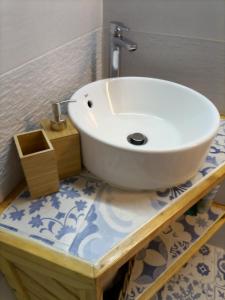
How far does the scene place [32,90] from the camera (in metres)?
0.74

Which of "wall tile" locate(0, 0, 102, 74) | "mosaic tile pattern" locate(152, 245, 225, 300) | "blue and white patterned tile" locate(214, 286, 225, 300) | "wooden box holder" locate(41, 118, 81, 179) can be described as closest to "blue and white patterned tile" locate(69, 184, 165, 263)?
"wooden box holder" locate(41, 118, 81, 179)

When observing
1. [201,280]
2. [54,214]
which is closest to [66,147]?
[54,214]

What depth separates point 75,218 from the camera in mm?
666

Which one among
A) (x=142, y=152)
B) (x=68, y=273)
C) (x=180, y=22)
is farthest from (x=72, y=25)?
(x=68, y=273)

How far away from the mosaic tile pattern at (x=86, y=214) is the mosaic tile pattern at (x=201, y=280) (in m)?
0.82

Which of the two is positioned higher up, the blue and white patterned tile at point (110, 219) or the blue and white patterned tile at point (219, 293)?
the blue and white patterned tile at point (110, 219)

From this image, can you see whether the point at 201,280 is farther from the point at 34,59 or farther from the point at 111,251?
the point at 34,59

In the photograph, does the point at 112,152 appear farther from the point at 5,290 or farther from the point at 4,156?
the point at 5,290

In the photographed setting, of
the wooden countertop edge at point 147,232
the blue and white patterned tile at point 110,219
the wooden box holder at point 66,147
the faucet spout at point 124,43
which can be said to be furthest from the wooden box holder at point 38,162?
the faucet spout at point 124,43

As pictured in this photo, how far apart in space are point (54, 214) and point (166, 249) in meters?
0.58

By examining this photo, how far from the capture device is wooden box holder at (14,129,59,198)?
640 millimetres

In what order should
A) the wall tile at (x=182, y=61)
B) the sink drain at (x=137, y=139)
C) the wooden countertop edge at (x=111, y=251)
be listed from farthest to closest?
1. the wall tile at (x=182, y=61)
2. the sink drain at (x=137, y=139)
3. the wooden countertop edge at (x=111, y=251)

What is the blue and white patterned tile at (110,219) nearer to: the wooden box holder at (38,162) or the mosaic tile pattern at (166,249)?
the wooden box holder at (38,162)

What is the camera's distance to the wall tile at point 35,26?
2.01 feet
